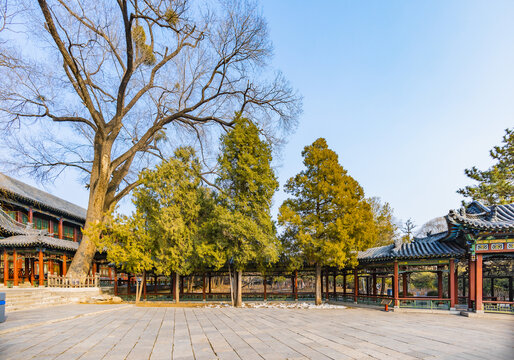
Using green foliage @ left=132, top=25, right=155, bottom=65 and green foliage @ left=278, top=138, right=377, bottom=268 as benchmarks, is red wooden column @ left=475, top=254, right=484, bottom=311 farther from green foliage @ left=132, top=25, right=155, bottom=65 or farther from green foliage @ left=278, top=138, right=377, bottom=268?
green foliage @ left=132, top=25, right=155, bottom=65

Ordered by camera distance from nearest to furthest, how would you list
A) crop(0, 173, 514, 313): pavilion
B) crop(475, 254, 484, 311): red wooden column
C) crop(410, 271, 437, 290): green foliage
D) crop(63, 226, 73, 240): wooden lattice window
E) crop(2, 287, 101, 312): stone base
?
crop(475, 254, 484, 311): red wooden column → crop(0, 173, 514, 313): pavilion → crop(2, 287, 101, 312): stone base → crop(63, 226, 73, 240): wooden lattice window → crop(410, 271, 437, 290): green foliage

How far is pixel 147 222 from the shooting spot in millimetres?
16469

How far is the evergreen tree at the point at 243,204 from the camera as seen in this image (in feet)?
47.9

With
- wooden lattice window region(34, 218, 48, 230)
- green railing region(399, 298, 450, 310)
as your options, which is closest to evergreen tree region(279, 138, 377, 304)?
green railing region(399, 298, 450, 310)

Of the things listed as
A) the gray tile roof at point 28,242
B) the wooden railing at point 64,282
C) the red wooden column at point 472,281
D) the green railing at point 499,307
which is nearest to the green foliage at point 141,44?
the gray tile roof at point 28,242

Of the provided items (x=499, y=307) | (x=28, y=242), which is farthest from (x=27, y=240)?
(x=499, y=307)

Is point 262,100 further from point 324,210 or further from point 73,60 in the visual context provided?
point 73,60

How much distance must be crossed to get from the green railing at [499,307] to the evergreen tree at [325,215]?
4880 mm

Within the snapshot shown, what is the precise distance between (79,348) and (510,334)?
9.70 metres

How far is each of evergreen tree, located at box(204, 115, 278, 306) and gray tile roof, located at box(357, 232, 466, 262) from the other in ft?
16.1

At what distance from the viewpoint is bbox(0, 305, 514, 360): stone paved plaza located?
18.2 feet

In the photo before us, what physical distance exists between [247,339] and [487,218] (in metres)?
10.7

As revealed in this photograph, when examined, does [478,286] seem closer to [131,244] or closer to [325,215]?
[325,215]

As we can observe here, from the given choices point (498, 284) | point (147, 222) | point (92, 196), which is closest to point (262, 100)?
point (147, 222)
